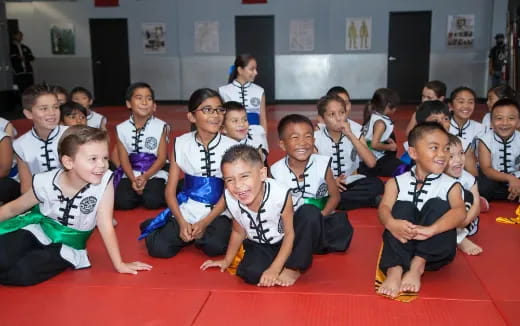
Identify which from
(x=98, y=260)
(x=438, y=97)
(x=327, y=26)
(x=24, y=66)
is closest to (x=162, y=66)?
(x=24, y=66)

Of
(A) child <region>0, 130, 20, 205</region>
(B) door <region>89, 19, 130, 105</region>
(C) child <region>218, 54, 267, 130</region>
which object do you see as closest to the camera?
(A) child <region>0, 130, 20, 205</region>

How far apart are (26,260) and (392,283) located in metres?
2.05

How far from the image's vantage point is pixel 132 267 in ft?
10.6

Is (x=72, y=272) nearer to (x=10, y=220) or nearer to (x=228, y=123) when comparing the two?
(x=10, y=220)

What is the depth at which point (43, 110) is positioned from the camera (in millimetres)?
4098

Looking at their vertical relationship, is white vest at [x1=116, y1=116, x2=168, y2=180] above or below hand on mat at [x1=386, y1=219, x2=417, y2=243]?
above

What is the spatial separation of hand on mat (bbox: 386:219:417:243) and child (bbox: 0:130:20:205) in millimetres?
3149

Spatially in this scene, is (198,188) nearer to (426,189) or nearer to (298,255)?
(298,255)

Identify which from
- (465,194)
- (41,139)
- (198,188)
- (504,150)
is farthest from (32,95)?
(504,150)

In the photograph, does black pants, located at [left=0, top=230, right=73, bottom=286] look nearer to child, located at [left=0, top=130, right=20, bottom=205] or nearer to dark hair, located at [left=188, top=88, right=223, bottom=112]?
dark hair, located at [left=188, top=88, right=223, bottom=112]

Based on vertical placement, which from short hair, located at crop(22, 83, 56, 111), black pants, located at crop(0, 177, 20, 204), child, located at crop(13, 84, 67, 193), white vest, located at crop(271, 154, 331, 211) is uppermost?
short hair, located at crop(22, 83, 56, 111)

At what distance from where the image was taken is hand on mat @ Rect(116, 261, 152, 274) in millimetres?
3207

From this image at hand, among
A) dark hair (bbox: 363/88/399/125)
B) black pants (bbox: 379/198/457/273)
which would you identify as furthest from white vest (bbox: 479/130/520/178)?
black pants (bbox: 379/198/457/273)

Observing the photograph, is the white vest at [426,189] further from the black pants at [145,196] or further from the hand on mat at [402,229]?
the black pants at [145,196]
